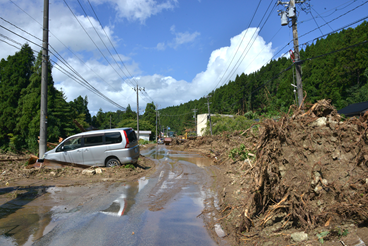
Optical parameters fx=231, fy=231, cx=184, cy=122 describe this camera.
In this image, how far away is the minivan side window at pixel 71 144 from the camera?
37.8 feet

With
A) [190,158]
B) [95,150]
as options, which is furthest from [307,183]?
[190,158]

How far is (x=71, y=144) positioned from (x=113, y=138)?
2094 millimetres

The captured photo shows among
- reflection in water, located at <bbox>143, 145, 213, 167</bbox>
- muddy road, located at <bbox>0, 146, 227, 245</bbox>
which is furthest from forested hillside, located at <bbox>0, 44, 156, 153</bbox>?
muddy road, located at <bbox>0, 146, 227, 245</bbox>

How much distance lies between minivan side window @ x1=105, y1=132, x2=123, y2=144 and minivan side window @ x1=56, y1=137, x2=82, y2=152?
135 centimetres

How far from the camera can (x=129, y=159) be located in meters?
11.7

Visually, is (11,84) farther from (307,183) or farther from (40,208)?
(307,183)

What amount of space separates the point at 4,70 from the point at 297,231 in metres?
30.1

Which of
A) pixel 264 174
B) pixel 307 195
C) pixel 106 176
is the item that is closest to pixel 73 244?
pixel 264 174

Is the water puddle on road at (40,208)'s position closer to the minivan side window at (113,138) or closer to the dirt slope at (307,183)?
the minivan side window at (113,138)

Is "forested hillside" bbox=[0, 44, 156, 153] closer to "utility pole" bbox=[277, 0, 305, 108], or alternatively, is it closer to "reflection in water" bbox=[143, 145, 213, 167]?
"reflection in water" bbox=[143, 145, 213, 167]

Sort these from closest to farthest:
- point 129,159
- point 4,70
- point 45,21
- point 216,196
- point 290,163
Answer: point 290,163, point 216,196, point 129,159, point 45,21, point 4,70

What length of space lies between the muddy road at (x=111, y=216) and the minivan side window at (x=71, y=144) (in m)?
3.21

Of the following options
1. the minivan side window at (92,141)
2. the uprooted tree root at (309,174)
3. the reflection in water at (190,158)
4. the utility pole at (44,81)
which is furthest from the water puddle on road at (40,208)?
the reflection in water at (190,158)

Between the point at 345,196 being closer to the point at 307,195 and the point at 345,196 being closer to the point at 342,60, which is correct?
the point at 307,195
